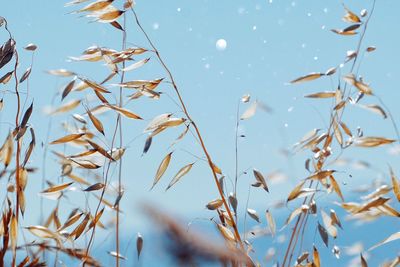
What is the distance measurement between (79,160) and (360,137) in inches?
19.1

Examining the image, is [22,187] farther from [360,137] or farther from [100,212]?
[360,137]

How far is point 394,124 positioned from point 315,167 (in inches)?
6.0

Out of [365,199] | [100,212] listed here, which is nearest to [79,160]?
[100,212]

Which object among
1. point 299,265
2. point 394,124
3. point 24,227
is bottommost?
point 299,265

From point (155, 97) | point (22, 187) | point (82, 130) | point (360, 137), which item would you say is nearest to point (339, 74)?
point (360, 137)

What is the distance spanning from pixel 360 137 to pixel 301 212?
0.56 feet

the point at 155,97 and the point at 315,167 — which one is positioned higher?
the point at 155,97

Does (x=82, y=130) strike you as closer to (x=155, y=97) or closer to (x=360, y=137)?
(x=155, y=97)

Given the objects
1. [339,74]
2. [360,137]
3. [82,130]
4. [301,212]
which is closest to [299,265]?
[301,212]

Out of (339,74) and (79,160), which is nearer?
(79,160)

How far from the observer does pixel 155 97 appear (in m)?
0.98

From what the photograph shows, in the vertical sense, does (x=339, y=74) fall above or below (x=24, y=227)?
above

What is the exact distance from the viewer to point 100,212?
3.22 ft

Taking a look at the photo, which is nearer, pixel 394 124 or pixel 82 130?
pixel 394 124
